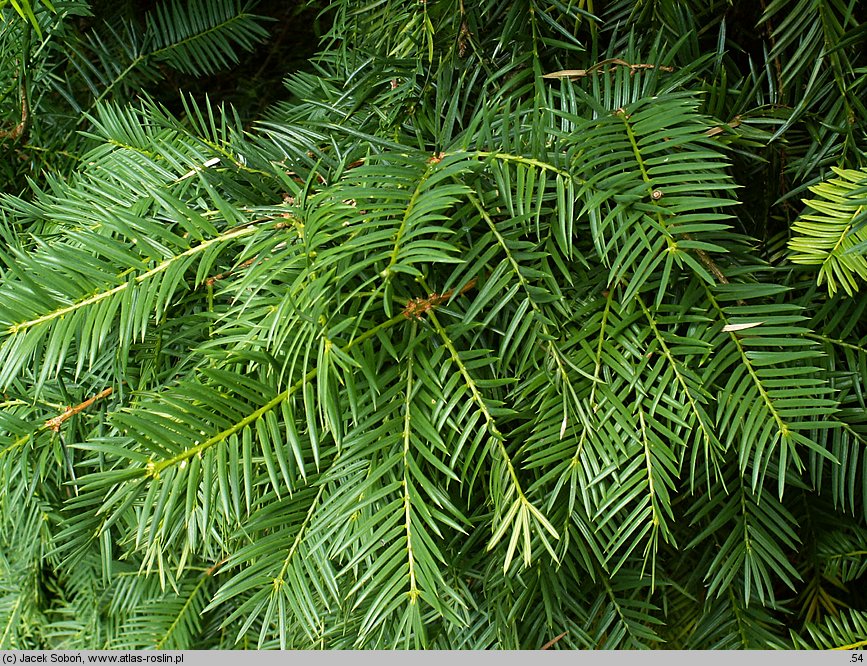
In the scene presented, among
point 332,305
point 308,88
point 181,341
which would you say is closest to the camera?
point 332,305

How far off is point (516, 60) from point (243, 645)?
0.55m

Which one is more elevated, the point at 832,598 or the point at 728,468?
the point at 728,468

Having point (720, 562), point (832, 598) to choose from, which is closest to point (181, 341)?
point (720, 562)

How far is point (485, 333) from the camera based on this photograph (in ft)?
1.22

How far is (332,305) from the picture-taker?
31 centimetres

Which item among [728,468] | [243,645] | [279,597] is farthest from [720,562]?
[243,645]

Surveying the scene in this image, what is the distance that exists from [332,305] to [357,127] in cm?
18

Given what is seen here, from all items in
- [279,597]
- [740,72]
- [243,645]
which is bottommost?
[243,645]

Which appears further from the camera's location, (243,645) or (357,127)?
(243,645)

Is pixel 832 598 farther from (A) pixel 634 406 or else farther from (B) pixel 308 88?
(B) pixel 308 88

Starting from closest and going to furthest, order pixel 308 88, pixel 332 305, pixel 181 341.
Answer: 1. pixel 332 305
2. pixel 181 341
3. pixel 308 88

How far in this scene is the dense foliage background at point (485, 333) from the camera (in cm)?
32

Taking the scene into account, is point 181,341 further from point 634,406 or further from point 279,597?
point 634,406

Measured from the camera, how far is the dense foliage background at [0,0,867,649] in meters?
0.32
